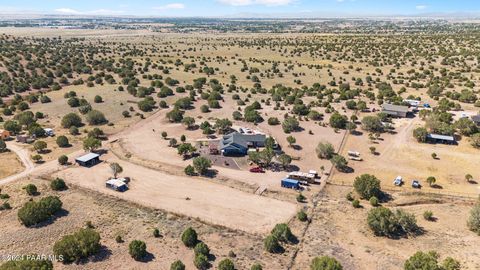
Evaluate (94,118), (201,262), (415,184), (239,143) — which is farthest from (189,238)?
(94,118)

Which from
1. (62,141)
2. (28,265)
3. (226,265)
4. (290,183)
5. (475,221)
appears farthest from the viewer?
(62,141)

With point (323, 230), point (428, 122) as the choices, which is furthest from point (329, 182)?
point (428, 122)

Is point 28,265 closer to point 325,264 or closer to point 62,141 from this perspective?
point 325,264

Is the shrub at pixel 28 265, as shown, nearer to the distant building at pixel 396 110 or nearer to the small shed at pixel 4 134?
the small shed at pixel 4 134

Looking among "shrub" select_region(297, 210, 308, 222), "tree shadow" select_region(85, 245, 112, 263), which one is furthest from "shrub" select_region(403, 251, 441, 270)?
"tree shadow" select_region(85, 245, 112, 263)

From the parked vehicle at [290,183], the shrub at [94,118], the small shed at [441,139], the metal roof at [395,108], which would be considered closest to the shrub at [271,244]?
the parked vehicle at [290,183]

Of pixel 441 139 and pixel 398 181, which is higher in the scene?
pixel 441 139

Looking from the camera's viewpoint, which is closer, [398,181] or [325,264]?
[325,264]
